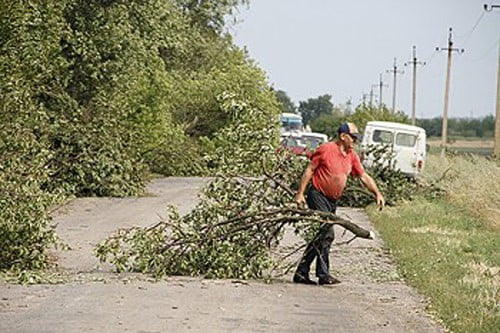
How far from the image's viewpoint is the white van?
40.0 meters

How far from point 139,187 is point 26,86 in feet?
47.0

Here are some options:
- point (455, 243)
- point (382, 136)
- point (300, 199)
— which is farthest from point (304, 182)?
point (382, 136)

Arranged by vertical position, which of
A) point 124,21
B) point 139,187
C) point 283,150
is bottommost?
point 139,187

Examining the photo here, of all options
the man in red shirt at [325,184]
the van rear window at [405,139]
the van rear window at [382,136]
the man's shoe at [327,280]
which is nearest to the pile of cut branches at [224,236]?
the man in red shirt at [325,184]

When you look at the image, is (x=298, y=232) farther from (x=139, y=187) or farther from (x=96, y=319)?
(x=139, y=187)

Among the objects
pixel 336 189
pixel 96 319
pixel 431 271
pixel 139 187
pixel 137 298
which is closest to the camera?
pixel 96 319

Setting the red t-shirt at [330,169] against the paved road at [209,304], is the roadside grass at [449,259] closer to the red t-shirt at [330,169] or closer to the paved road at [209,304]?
the paved road at [209,304]

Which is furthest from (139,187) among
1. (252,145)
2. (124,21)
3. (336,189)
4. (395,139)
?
(336,189)

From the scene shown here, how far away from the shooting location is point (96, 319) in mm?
10422

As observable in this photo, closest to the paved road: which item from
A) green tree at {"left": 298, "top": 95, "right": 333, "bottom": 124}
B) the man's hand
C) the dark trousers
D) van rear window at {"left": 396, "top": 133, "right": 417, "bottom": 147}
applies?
the dark trousers

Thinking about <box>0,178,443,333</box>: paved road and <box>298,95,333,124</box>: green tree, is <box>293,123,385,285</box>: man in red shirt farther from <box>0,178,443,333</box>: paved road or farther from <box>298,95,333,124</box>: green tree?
<box>298,95,333,124</box>: green tree

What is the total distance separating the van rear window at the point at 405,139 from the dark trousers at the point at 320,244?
89.7 ft

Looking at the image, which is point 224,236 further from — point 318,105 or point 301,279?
point 318,105

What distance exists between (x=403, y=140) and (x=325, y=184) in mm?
27702
